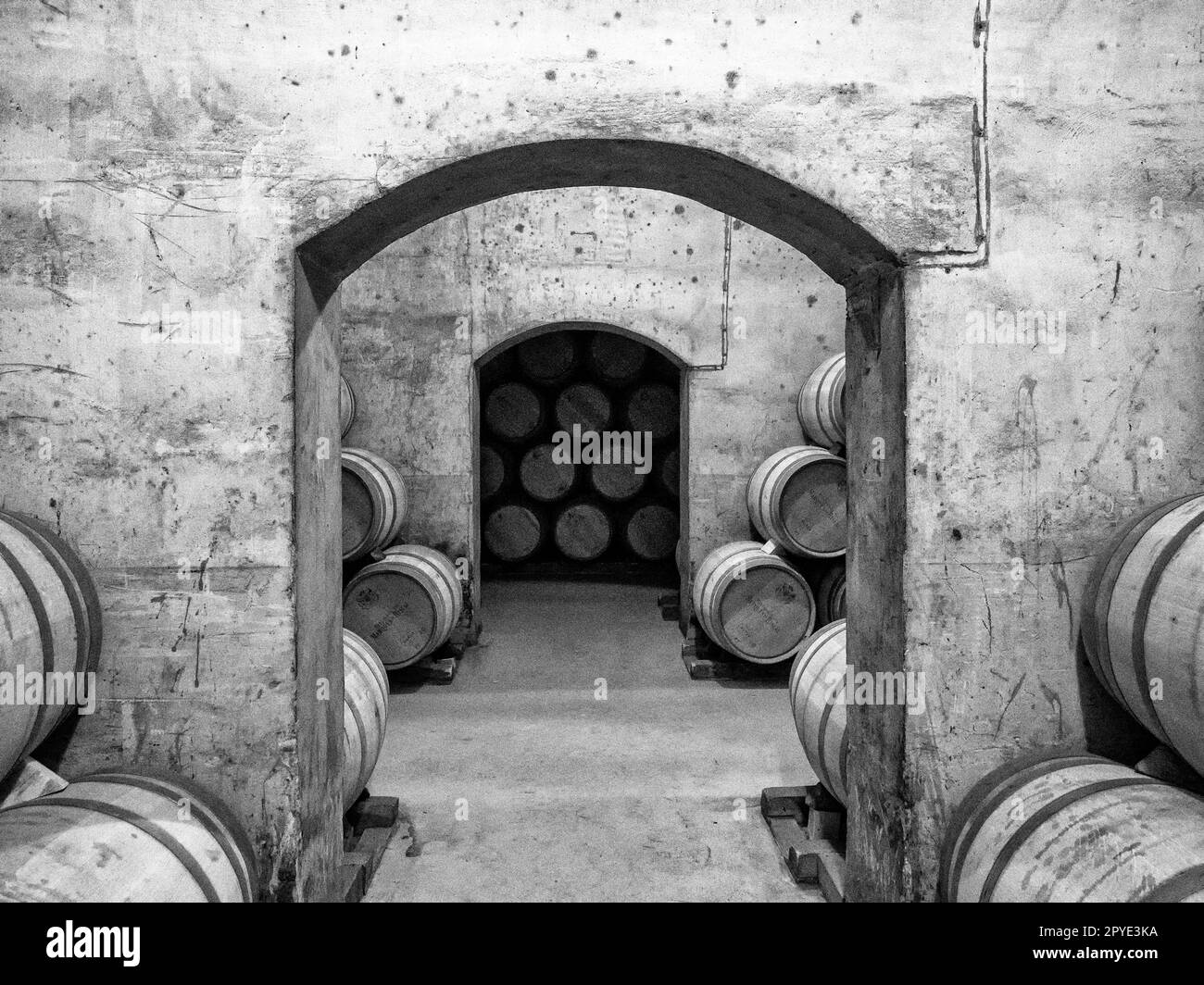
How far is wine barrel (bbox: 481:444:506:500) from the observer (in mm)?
8898

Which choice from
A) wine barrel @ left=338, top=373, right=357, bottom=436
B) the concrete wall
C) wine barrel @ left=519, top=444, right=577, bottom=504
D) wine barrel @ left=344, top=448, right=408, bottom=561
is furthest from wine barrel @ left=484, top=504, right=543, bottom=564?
the concrete wall

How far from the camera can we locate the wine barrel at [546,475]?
29.0ft

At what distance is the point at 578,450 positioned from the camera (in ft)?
29.1

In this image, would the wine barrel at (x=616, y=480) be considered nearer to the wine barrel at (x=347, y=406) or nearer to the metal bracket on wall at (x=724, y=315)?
the metal bracket on wall at (x=724, y=315)

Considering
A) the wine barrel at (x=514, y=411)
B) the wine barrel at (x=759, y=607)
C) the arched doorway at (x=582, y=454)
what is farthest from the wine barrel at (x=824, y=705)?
the wine barrel at (x=514, y=411)

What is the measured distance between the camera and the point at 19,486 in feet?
8.00

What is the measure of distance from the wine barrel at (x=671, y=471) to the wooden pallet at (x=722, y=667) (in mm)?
2706

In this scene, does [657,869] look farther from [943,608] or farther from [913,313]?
[913,313]

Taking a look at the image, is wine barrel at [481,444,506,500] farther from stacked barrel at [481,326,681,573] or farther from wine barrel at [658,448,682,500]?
wine barrel at [658,448,682,500]

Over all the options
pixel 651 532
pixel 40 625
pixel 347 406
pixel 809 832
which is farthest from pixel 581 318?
pixel 40 625

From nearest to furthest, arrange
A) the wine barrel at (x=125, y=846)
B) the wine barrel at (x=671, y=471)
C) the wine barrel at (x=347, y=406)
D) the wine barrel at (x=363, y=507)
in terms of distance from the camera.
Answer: the wine barrel at (x=125, y=846)
the wine barrel at (x=363, y=507)
the wine barrel at (x=347, y=406)
the wine barrel at (x=671, y=471)

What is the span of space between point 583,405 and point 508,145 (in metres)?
6.41

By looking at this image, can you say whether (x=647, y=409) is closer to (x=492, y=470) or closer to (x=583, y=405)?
(x=583, y=405)
